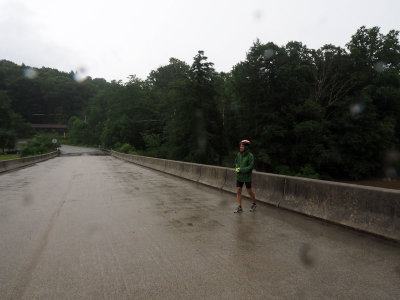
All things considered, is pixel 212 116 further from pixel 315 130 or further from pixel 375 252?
pixel 375 252

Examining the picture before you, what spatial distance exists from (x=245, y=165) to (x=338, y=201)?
2217 millimetres

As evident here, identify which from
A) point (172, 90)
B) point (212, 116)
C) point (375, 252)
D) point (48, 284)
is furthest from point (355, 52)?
point (48, 284)

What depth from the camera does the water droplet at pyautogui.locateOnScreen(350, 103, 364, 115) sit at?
137 feet

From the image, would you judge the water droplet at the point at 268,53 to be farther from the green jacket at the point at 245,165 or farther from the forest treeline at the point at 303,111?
the green jacket at the point at 245,165

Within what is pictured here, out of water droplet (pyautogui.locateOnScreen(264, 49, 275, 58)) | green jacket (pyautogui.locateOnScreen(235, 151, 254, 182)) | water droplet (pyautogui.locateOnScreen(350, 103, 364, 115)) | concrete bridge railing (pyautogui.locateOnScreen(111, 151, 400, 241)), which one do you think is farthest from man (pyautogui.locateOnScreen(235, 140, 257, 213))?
water droplet (pyautogui.locateOnScreen(264, 49, 275, 58))

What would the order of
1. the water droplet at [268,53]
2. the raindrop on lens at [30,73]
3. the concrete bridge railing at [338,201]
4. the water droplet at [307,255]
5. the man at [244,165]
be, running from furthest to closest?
the raindrop on lens at [30,73]
the water droplet at [268,53]
the man at [244,165]
the concrete bridge railing at [338,201]
the water droplet at [307,255]

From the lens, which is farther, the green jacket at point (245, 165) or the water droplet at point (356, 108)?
the water droplet at point (356, 108)

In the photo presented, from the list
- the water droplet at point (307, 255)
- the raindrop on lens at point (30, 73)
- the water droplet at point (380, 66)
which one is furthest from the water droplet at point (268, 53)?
the raindrop on lens at point (30, 73)

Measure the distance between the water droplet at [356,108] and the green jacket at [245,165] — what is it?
129 feet

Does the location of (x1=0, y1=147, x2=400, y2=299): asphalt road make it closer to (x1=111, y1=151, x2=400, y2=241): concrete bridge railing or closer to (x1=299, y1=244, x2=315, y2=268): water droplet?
(x1=299, y1=244, x2=315, y2=268): water droplet

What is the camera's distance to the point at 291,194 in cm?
840

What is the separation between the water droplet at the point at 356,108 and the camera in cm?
4162

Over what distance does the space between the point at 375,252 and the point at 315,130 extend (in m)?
37.9

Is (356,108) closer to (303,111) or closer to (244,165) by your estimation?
(303,111)
